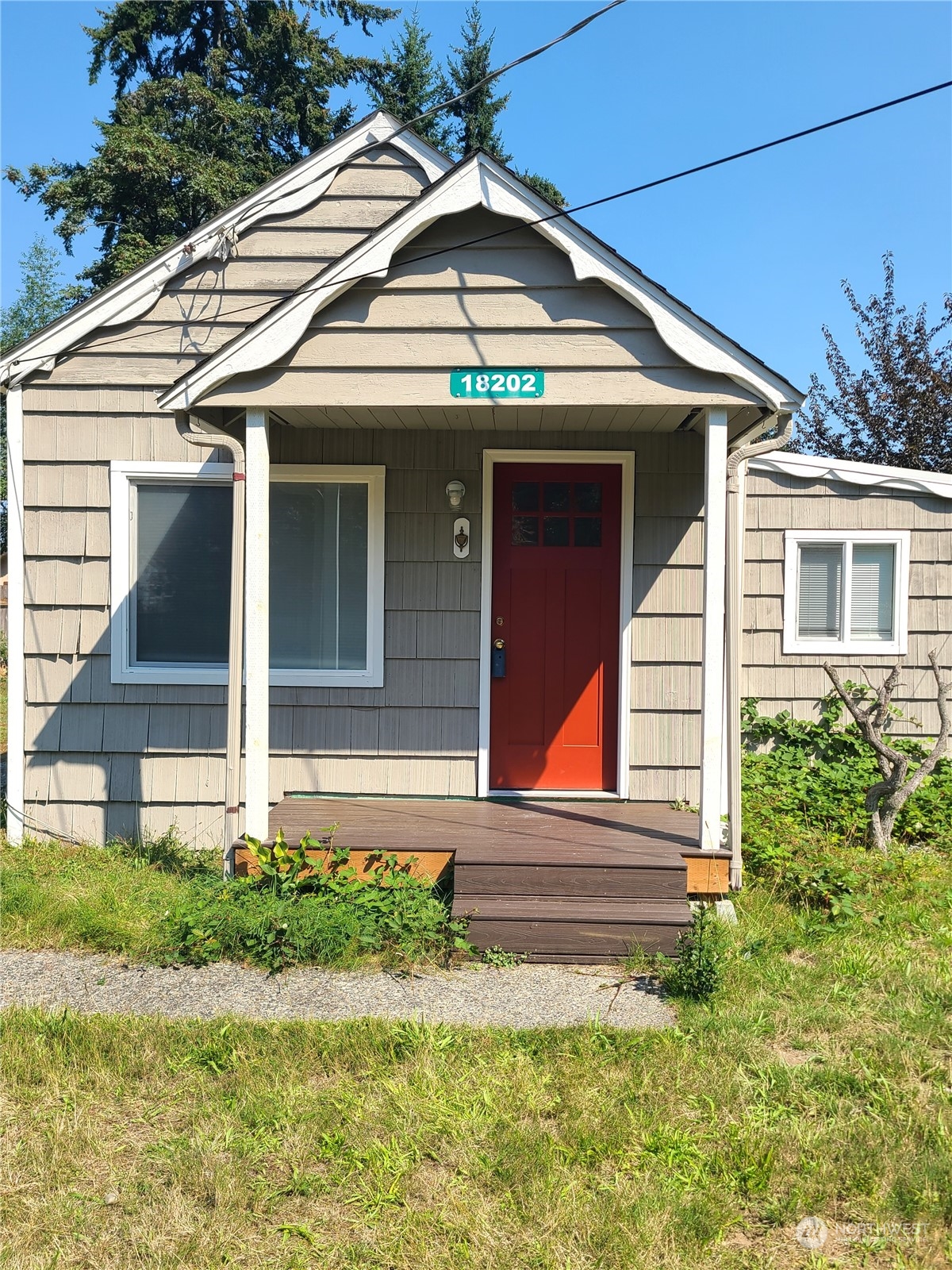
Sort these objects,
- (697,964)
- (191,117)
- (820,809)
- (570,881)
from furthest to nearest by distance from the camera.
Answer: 1. (191,117)
2. (820,809)
3. (570,881)
4. (697,964)

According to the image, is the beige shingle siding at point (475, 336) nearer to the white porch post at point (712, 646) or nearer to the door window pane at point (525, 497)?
the white porch post at point (712, 646)

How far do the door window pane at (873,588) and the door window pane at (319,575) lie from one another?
3737 millimetres

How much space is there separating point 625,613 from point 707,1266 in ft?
13.9

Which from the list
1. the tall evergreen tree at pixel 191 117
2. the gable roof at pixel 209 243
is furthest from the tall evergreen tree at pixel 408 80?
the gable roof at pixel 209 243

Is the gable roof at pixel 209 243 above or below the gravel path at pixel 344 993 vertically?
above

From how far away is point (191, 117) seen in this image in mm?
17875

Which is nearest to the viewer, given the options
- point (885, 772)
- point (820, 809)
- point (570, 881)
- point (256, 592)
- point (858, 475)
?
point (570, 881)

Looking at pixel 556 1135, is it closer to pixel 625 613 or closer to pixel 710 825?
pixel 710 825

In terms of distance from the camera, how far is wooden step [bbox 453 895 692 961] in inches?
174

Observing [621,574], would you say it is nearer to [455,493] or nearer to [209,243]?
[455,493]

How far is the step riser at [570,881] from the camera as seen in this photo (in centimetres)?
462

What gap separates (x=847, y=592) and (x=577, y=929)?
3765 millimetres

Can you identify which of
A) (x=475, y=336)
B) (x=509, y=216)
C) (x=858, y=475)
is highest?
(x=509, y=216)

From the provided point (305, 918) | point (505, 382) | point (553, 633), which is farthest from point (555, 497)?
point (305, 918)
